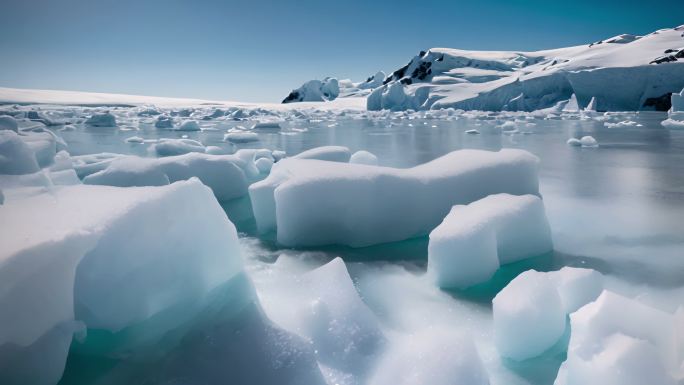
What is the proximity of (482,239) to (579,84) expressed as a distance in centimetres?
2357

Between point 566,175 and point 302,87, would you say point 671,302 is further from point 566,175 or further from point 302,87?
point 302,87

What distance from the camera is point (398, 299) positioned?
2416 mm

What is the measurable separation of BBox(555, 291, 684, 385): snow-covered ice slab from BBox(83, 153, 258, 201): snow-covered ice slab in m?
4.01

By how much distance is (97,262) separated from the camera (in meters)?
1.71

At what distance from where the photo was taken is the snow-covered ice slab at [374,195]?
3246 millimetres

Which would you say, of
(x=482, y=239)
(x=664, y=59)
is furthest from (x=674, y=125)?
(x=482, y=239)

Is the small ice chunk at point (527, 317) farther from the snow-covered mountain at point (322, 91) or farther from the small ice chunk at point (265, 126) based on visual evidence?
the snow-covered mountain at point (322, 91)

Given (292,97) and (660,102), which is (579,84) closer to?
(660,102)

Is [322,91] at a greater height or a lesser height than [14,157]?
lesser

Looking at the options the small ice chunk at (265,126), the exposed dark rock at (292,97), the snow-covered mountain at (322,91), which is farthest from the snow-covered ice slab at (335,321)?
the exposed dark rock at (292,97)

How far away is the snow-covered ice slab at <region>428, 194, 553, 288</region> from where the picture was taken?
2.48 m

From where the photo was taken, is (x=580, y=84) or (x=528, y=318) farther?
(x=580, y=84)

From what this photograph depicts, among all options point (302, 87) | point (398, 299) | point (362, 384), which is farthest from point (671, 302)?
point (302, 87)

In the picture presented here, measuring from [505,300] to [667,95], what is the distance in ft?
83.5
